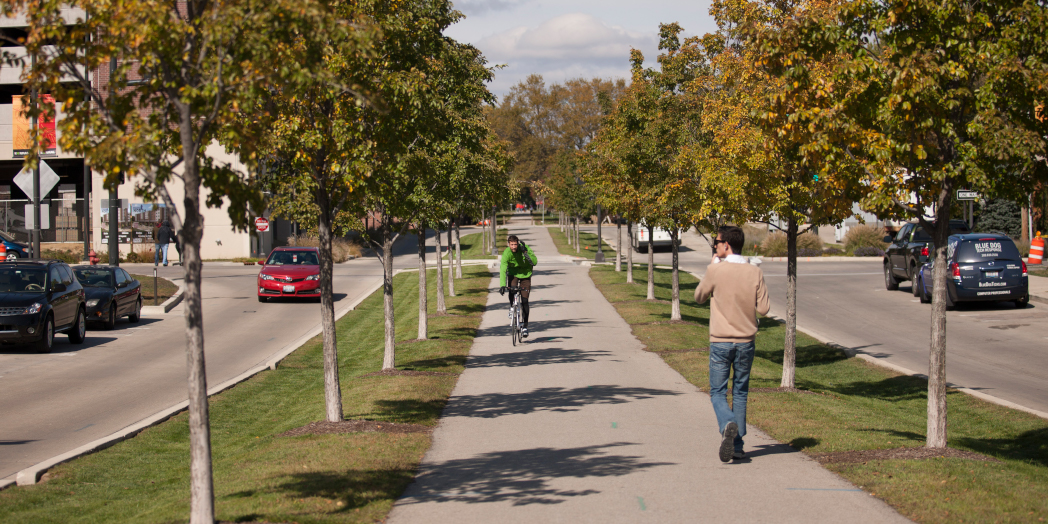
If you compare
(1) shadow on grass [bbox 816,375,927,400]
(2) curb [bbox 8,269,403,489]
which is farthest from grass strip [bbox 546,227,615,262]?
(1) shadow on grass [bbox 816,375,927,400]

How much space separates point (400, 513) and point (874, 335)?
51.5 ft

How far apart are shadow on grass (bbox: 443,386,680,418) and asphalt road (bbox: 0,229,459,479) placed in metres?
4.21

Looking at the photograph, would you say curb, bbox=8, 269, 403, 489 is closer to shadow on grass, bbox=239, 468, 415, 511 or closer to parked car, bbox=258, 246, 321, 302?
shadow on grass, bbox=239, 468, 415, 511

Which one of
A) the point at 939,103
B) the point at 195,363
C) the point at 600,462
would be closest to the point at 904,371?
the point at 939,103

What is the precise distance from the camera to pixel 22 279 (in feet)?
54.2

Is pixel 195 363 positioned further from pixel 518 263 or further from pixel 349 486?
pixel 518 263

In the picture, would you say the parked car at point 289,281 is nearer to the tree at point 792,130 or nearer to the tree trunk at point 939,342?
the tree at point 792,130

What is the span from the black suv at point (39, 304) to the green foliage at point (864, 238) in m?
36.6

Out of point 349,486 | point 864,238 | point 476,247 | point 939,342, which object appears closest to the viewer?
point 349,486

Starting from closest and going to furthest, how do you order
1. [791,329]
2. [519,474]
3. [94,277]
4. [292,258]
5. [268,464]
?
[519,474] < [268,464] < [791,329] < [94,277] < [292,258]

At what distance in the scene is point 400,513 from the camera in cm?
588

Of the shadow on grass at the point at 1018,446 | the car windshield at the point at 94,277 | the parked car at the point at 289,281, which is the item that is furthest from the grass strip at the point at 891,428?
the car windshield at the point at 94,277

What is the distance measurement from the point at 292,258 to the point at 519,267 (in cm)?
1231

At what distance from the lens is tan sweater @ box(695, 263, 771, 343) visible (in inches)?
286
